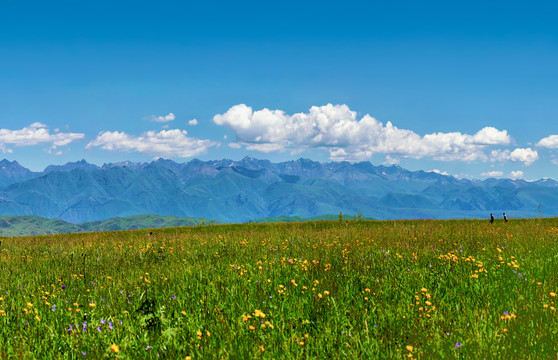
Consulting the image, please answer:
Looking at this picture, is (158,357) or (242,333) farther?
(242,333)

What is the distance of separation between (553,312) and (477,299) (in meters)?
1.19

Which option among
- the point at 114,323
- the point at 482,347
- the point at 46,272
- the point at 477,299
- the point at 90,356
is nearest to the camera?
the point at 482,347

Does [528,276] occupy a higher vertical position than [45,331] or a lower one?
higher

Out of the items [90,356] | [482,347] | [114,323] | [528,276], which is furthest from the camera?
[528,276]

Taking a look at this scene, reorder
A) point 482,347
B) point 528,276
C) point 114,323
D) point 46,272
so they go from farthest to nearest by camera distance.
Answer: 1. point 46,272
2. point 528,276
3. point 114,323
4. point 482,347

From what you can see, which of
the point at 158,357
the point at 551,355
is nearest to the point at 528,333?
the point at 551,355

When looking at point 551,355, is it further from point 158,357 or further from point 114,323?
point 114,323

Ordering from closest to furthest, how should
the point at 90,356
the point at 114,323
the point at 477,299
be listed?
the point at 90,356 < the point at 114,323 < the point at 477,299

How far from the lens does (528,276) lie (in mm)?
7301

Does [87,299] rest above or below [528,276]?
below

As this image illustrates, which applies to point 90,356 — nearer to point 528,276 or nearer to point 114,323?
point 114,323

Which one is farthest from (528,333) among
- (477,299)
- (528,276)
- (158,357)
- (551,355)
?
(158,357)

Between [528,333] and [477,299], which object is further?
[477,299]

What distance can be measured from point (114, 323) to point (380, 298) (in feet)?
15.7
